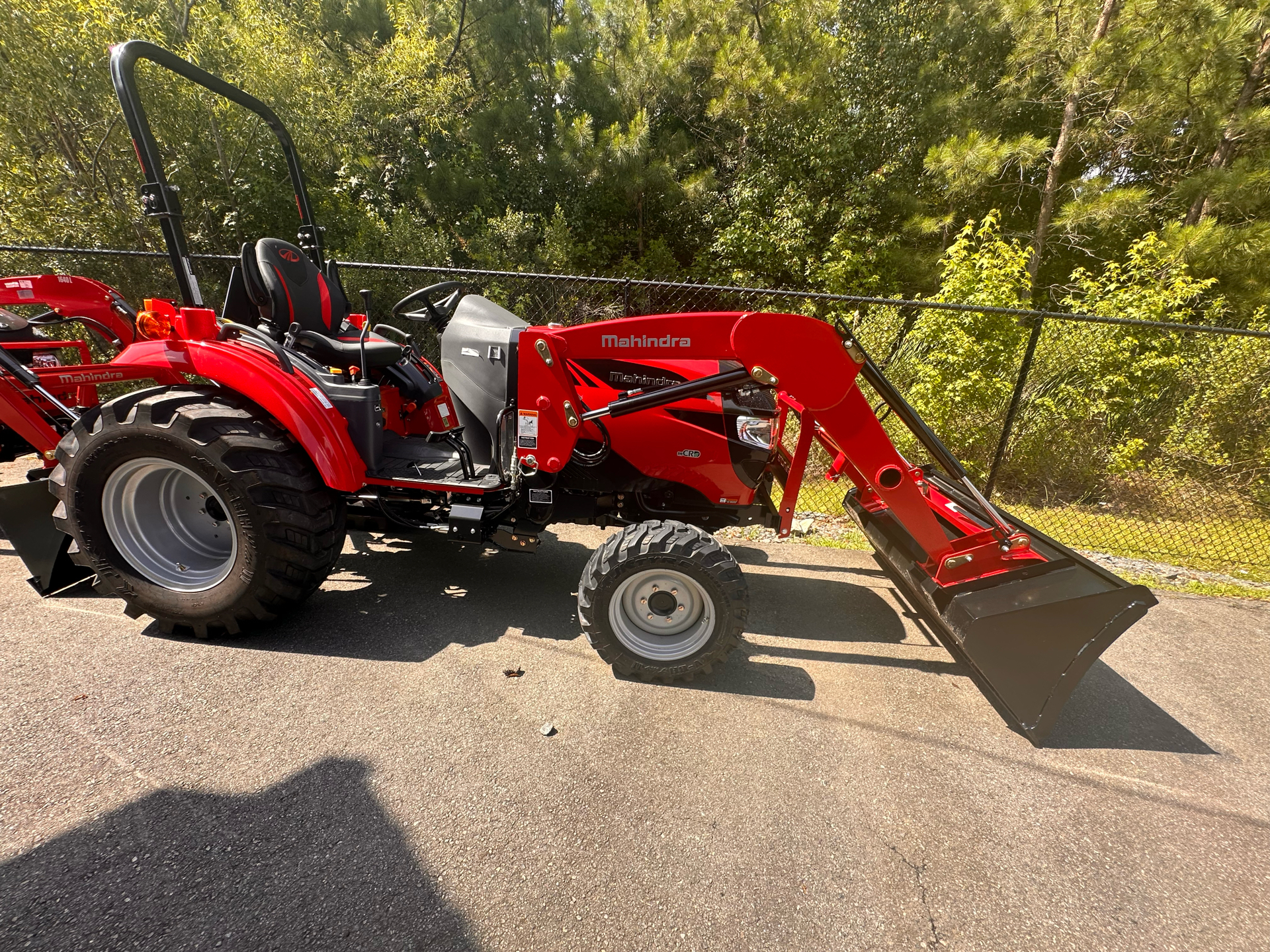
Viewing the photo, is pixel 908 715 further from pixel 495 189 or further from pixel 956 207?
pixel 495 189

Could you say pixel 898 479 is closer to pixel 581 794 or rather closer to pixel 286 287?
pixel 581 794

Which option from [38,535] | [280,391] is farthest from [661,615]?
[38,535]

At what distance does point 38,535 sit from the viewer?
114 inches

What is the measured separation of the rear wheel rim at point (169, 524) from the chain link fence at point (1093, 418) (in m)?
2.68

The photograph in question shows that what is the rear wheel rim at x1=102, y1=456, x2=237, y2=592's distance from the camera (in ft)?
8.75

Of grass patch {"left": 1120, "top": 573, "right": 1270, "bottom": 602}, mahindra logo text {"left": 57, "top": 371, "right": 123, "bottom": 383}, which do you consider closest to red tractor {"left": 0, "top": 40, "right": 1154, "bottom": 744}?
mahindra logo text {"left": 57, "top": 371, "right": 123, "bottom": 383}

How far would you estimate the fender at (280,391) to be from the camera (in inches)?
101

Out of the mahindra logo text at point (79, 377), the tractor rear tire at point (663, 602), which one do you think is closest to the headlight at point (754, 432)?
the tractor rear tire at point (663, 602)

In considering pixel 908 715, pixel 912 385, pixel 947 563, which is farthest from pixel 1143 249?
pixel 908 715

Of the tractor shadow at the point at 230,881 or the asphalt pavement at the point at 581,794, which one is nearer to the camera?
the tractor shadow at the point at 230,881

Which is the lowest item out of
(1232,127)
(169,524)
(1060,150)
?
(169,524)

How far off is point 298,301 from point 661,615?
253 cm

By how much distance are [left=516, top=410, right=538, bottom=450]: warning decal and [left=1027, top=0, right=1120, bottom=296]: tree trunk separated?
8392 mm

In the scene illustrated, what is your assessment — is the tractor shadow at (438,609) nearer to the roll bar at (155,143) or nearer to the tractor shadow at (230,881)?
the tractor shadow at (230,881)
